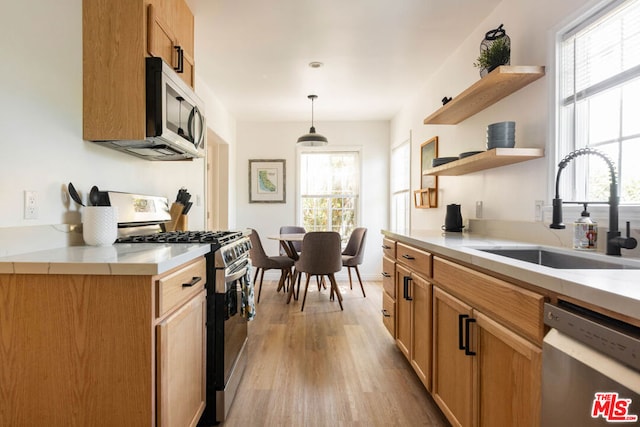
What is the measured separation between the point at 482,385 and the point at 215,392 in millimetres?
1248

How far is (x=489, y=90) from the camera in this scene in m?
2.08

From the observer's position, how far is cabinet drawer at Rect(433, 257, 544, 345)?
0.96m

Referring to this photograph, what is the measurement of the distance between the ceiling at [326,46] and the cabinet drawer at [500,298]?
1862 millimetres

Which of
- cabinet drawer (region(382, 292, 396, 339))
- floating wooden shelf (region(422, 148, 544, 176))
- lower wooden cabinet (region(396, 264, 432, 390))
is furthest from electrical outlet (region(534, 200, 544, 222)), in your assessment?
cabinet drawer (region(382, 292, 396, 339))

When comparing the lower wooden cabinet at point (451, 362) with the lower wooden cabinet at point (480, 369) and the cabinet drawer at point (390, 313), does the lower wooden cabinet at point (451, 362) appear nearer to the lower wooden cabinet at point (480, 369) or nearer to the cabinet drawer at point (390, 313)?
the lower wooden cabinet at point (480, 369)

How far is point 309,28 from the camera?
8.54 ft

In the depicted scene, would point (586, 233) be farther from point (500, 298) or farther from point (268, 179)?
point (268, 179)

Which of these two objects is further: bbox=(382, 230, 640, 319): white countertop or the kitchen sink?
the kitchen sink

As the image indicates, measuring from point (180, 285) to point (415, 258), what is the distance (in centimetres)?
134

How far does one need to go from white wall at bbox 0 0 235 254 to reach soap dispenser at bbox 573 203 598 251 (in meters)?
2.31

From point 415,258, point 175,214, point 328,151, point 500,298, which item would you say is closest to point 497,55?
point 415,258

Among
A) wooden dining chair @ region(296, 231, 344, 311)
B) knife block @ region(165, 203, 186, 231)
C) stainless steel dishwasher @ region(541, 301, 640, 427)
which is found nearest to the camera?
stainless steel dishwasher @ region(541, 301, 640, 427)

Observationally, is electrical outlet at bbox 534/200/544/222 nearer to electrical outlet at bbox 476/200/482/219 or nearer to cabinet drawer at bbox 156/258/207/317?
electrical outlet at bbox 476/200/482/219

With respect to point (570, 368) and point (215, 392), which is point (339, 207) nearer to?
point (215, 392)
